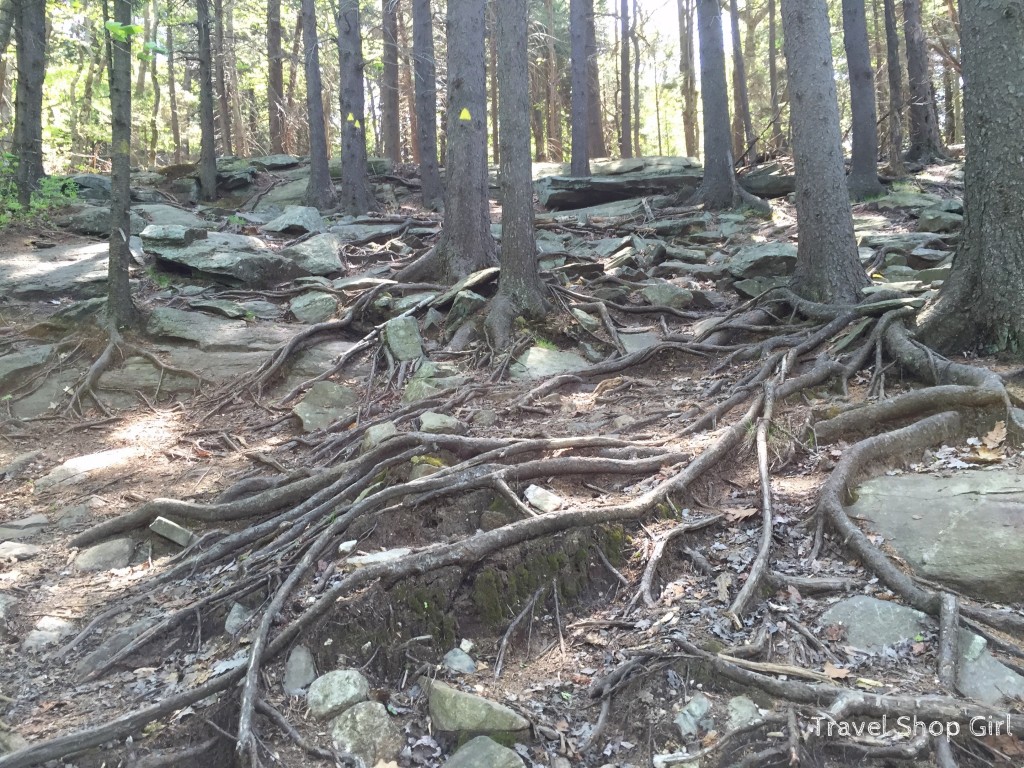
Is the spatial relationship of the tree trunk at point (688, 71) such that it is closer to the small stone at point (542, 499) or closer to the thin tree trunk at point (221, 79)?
the thin tree trunk at point (221, 79)

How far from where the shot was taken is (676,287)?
10336 millimetres

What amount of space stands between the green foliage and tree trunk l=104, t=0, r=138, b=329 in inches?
259

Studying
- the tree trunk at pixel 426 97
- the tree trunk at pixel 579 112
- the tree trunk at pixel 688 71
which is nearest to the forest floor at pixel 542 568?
the tree trunk at pixel 426 97

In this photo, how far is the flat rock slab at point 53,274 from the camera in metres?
10.9

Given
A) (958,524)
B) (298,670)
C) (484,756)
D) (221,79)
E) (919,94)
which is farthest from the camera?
(221,79)

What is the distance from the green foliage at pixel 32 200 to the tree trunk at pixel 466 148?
932 cm

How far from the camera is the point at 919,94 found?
16.6 metres

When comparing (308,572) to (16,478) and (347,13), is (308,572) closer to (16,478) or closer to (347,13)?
(16,478)

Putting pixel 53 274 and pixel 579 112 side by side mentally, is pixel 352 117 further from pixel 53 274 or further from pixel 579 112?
pixel 53 274

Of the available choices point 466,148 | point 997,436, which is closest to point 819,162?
point 997,436

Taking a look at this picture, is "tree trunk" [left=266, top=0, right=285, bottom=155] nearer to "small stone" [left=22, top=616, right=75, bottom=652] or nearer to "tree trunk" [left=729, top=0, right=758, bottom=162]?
"tree trunk" [left=729, top=0, right=758, bottom=162]

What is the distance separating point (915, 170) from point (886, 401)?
565 inches

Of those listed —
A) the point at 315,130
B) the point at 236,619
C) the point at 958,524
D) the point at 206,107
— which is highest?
the point at 206,107

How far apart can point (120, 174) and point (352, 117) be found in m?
8.50
